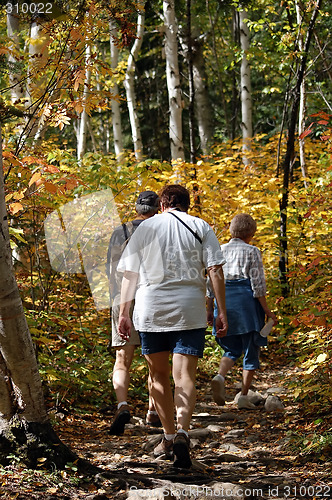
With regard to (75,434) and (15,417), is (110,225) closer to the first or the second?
(75,434)

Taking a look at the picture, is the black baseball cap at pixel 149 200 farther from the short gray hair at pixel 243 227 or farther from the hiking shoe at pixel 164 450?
the hiking shoe at pixel 164 450

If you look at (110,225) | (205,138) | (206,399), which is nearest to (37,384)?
(206,399)

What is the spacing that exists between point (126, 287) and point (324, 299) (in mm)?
1692

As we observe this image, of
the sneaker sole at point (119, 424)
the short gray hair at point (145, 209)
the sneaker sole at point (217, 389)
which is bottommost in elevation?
the sneaker sole at point (217, 389)

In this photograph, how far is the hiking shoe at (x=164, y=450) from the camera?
12.5ft

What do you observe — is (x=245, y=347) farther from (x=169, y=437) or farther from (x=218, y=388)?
(x=169, y=437)

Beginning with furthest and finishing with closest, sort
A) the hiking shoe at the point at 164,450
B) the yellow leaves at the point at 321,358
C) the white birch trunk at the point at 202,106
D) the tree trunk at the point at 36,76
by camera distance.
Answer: the white birch trunk at the point at 202,106
the tree trunk at the point at 36,76
the yellow leaves at the point at 321,358
the hiking shoe at the point at 164,450

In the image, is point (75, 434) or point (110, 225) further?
point (110, 225)

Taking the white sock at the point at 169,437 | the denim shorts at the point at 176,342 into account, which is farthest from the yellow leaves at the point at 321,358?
the white sock at the point at 169,437

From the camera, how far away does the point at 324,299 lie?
457cm

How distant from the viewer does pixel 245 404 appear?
5.58m

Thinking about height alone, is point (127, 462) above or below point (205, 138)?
below

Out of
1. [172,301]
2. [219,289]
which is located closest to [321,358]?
[219,289]

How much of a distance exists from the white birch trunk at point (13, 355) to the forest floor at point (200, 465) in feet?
1.11
